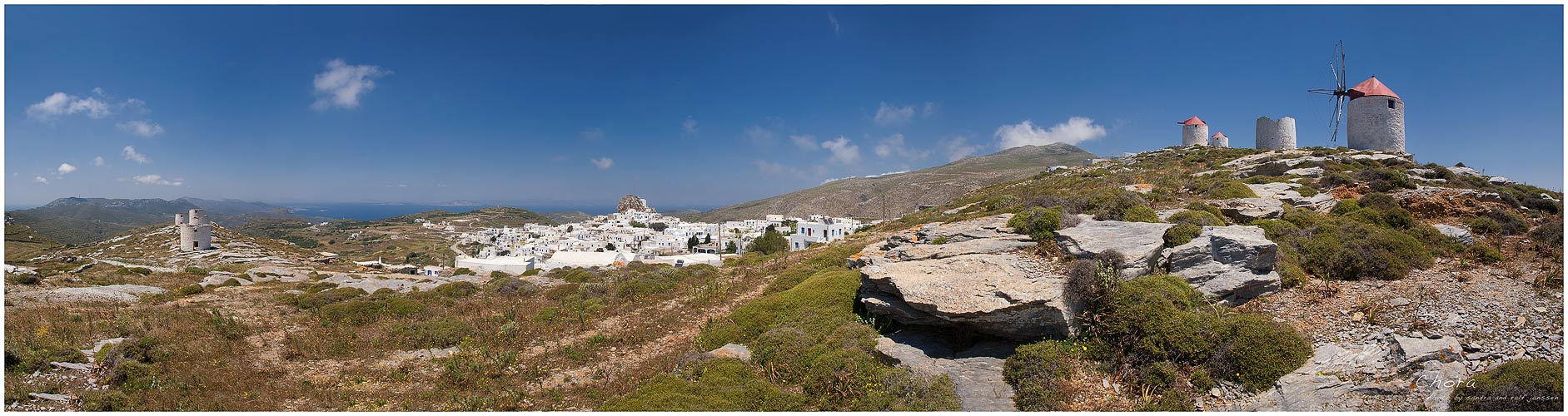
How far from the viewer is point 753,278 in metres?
18.5

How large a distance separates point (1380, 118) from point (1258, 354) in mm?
34600

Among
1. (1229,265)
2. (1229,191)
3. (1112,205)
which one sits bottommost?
(1229,265)

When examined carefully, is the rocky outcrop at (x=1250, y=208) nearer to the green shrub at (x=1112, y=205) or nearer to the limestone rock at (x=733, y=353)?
the green shrub at (x=1112, y=205)

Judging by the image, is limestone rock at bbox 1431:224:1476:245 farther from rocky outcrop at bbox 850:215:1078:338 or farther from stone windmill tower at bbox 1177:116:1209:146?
stone windmill tower at bbox 1177:116:1209:146

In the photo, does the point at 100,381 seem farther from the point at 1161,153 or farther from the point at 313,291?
the point at 1161,153

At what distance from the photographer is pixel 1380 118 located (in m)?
30.1

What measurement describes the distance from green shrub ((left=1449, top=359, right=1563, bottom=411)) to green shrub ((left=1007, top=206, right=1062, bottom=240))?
19.9 ft

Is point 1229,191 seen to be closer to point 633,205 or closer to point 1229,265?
point 1229,265

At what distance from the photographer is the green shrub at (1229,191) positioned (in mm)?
18491

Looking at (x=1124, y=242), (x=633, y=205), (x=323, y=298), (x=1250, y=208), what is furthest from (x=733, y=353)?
(x=633, y=205)

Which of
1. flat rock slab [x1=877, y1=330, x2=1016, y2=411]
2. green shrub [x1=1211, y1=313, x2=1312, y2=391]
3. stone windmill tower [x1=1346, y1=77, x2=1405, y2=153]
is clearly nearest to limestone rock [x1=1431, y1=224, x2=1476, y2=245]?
green shrub [x1=1211, y1=313, x2=1312, y2=391]

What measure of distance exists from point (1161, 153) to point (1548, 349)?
152ft

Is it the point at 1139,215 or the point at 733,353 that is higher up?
the point at 1139,215

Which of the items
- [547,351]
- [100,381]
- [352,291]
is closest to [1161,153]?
[547,351]
